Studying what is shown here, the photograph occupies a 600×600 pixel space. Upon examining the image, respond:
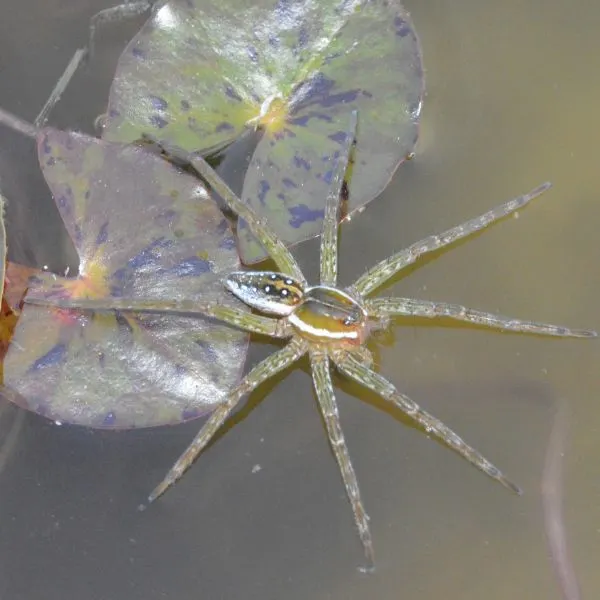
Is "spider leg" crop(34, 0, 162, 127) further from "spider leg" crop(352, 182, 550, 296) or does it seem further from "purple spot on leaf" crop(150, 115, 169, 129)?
"spider leg" crop(352, 182, 550, 296)

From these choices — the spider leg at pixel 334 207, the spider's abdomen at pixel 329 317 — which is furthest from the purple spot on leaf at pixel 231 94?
the spider's abdomen at pixel 329 317

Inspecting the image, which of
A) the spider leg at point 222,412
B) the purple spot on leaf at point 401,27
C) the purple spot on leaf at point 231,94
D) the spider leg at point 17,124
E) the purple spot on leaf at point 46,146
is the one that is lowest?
the spider leg at point 222,412

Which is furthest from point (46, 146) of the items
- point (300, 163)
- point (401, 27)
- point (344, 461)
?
point (344, 461)

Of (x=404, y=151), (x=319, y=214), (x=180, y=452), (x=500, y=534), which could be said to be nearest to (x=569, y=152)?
(x=404, y=151)

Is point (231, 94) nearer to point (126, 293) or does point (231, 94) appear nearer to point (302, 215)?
point (302, 215)

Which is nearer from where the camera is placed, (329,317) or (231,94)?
(329,317)

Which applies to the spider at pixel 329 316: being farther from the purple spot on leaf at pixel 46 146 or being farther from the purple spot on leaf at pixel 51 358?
the purple spot on leaf at pixel 46 146
